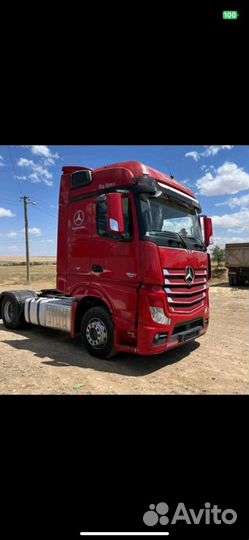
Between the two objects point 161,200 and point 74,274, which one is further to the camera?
point 74,274

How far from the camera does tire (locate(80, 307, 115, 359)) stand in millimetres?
4684

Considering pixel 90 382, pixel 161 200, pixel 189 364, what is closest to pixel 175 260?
pixel 161 200

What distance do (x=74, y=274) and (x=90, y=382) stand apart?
2.14m

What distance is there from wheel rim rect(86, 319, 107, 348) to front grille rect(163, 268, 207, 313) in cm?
122

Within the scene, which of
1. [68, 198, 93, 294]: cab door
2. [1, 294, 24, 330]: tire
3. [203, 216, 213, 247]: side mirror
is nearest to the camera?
[68, 198, 93, 294]: cab door

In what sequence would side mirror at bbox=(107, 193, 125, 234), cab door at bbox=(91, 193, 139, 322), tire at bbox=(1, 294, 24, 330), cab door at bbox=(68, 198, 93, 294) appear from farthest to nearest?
tire at bbox=(1, 294, 24, 330)
cab door at bbox=(68, 198, 93, 294)
cab door at bbox=(91, 193, 139, 322)
side mirror at bbox=(107, 193, 125, 234)

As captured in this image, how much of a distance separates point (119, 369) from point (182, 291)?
1.54 metres

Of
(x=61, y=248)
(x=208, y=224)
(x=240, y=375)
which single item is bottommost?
(x=240, y=375)

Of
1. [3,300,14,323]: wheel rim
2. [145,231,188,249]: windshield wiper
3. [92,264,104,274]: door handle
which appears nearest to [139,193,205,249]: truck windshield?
[145,231,188,249]: windshield wiper

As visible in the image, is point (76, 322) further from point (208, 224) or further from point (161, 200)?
point (208, 224)

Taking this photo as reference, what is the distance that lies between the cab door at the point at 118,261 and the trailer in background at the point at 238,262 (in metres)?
16.0

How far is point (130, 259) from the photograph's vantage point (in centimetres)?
436
